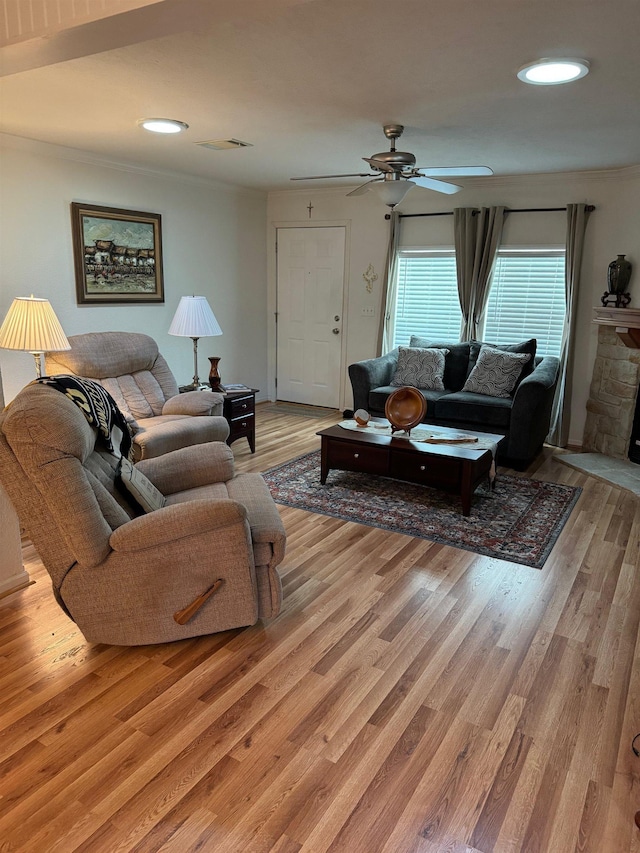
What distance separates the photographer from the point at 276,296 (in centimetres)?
703

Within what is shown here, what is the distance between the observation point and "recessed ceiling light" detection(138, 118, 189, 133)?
362cm

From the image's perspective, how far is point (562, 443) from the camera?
18.1ft

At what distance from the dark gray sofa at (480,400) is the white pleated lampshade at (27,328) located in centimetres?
267

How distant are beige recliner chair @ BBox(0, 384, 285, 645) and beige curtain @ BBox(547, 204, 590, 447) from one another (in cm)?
387

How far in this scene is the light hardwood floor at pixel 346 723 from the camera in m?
1.62

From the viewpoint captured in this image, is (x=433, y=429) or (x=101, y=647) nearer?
(x=101, y=647)

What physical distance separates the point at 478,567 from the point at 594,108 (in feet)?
8.39

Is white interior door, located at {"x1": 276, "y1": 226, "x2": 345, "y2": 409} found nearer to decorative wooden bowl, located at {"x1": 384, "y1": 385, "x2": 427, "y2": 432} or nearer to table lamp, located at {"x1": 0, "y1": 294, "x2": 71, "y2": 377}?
decorative wooden bowl, located at {"x1": 384, "y1": 385, "x2": 427, "y2": 432}

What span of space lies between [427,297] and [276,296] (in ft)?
6.23

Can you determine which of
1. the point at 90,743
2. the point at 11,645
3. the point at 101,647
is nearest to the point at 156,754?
the point at 90,743

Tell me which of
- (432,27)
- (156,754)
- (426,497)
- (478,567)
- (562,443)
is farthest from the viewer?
(562,443)

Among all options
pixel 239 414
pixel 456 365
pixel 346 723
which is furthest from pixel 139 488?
pixel 456 365

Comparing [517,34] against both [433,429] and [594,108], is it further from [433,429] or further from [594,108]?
[433,429]

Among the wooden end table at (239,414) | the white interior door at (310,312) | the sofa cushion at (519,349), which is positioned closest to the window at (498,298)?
the sofa cushion at (519,349)
